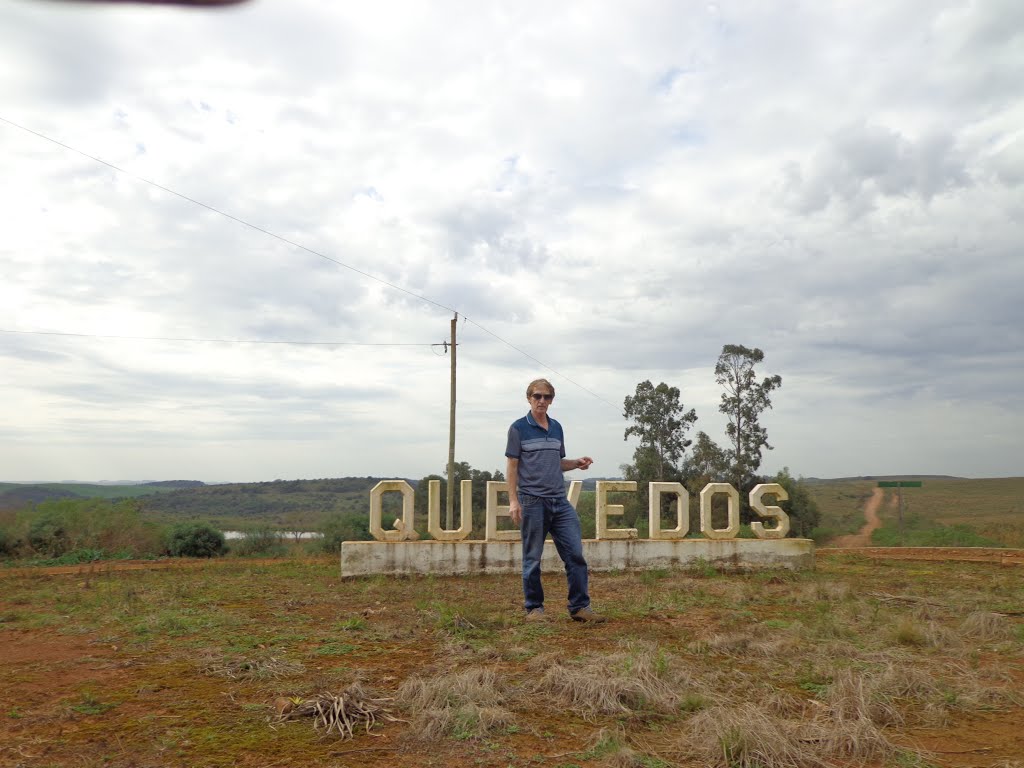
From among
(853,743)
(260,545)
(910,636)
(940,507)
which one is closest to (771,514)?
(910,636)

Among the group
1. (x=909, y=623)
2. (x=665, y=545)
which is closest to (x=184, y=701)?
(x=909, y=623)

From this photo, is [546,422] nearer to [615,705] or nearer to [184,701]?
[615,705]

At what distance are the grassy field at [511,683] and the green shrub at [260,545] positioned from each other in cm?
1147

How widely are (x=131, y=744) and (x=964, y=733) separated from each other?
3802 millimetres

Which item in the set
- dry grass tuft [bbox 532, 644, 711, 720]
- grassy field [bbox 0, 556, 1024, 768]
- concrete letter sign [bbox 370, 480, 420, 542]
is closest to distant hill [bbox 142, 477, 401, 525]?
concrete letter sign [bbox 370, 480, 420, 542]

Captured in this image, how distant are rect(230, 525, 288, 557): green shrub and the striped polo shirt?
44.3 feet

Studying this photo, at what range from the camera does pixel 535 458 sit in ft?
22.0

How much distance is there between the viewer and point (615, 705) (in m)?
3.77

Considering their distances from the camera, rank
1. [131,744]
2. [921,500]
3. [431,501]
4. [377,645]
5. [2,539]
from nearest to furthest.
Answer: [131,744], [377,645], [431,501], [2,539], [921,500]

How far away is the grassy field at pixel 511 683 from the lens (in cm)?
320

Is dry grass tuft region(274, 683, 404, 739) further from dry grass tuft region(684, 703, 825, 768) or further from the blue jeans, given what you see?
the blue jeans

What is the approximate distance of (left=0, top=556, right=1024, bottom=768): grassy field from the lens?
320cm

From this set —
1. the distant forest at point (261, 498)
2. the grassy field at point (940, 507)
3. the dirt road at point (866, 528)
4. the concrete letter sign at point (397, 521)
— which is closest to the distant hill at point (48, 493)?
the distant forest at point (261, 498)

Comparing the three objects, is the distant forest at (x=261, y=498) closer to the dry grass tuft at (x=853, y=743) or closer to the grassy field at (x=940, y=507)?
the grassy field at (x=940, y=507)
